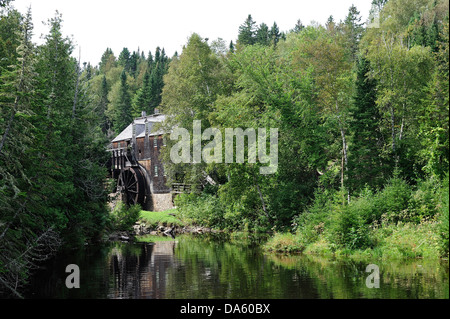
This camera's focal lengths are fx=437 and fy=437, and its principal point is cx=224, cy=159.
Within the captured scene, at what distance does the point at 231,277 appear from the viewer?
1394 cm

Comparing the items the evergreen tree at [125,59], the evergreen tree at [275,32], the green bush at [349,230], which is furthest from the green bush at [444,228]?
the evergreen tree at [125,59]

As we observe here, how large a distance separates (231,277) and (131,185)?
28.1 m

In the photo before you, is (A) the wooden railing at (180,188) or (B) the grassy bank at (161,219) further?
(A) the wooden railing at (180,188)

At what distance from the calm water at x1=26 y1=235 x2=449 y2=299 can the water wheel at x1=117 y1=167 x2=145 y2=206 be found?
19266 millimetres

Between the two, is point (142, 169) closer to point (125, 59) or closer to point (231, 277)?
A: point (231, 277)

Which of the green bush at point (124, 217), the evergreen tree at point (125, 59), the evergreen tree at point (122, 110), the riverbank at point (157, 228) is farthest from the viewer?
the evergreen tree at point (125, 59)

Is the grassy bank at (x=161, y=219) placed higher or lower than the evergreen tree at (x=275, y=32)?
lower

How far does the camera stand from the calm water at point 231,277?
36.4ft

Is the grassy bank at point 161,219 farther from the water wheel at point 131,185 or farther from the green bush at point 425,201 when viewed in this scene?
the green bush at point 425,201

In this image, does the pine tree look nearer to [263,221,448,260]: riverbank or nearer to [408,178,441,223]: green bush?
Result: [408,178,441,223]: green bush

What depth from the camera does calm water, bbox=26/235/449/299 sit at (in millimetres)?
11102

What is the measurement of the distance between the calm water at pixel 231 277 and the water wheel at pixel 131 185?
1927cm

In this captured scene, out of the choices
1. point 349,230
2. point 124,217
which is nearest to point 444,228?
point 349,230

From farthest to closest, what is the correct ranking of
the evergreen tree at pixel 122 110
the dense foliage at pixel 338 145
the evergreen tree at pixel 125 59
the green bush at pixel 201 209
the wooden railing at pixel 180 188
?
the evergreen tree at pixel 125 59, the evergreen tree at pixel 122 110, the wooden railing at pixel 180 188, the green bush at pixel 201 209, the dense foliage at pixel 338 145
